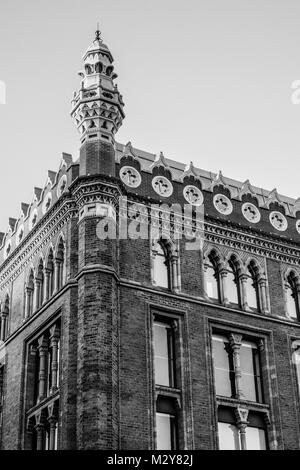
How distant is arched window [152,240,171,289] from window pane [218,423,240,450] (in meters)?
5.20

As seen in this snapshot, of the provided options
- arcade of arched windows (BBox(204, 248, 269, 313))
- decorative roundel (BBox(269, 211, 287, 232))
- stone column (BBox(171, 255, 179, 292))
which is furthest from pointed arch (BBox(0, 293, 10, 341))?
decorative roundel (BBox(269, 211, 287, 232))

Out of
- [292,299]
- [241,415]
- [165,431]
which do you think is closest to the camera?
[165,431]

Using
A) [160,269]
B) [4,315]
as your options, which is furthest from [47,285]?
[4,315]

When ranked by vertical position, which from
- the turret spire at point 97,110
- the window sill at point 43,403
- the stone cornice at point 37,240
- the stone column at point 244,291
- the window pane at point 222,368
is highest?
the turret spire at point 97,110

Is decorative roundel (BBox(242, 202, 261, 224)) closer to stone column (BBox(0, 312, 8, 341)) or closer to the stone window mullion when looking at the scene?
the stone window mullion

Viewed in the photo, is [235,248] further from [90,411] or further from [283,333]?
[90,411]

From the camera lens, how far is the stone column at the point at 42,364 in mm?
35531

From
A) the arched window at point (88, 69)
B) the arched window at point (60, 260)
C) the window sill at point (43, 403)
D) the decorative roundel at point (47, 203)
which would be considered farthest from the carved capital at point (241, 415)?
the arched window at point (88, 69)

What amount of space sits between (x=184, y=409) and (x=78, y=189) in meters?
8.26

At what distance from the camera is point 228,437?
114ft

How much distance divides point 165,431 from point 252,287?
23.8ft

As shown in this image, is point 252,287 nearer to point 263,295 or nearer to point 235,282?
point 263,295

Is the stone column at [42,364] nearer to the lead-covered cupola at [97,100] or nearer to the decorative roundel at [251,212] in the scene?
the lead-covered cupola at [97,100]

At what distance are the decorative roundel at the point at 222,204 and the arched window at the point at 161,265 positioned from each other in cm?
315
